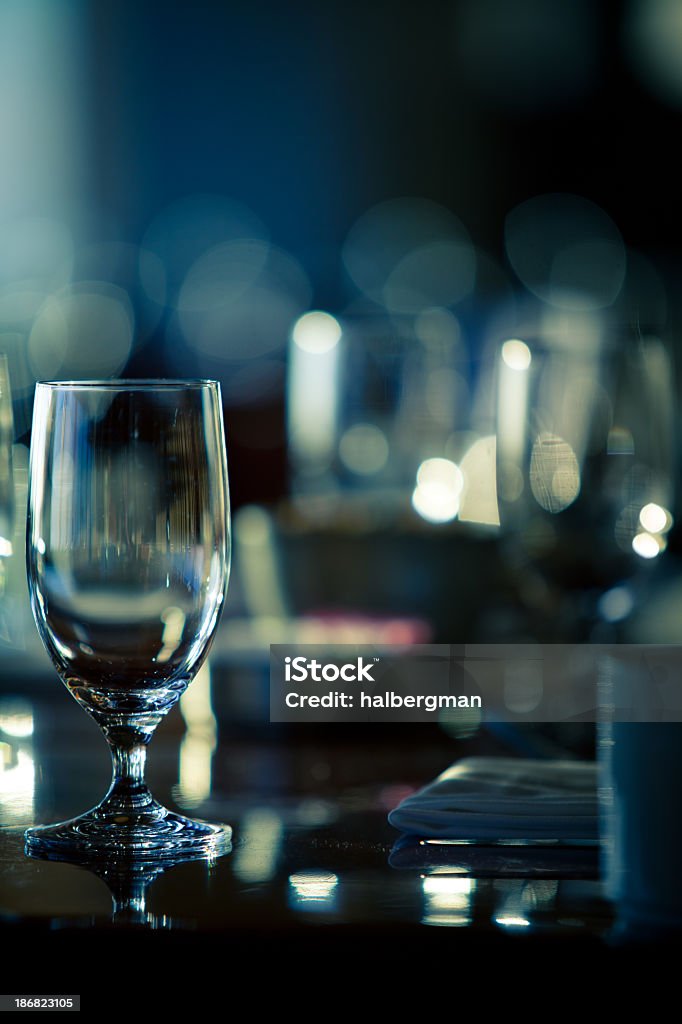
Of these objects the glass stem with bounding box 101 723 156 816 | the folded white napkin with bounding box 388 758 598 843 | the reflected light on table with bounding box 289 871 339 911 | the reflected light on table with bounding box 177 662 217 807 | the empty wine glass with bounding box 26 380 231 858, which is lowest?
the reflected light on table with bounding box 177 662 217 807

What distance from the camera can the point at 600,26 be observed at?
5434 millimetres

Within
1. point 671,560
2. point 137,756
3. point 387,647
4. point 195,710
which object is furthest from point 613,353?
point 671,560

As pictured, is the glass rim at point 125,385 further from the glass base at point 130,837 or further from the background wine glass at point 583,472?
the background wine glass at point 583,472

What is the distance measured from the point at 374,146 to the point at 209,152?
639mm

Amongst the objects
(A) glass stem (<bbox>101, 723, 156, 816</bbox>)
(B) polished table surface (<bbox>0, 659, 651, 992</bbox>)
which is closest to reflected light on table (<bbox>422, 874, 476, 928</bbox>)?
(B) polished table surface (<bbox>0, 659, 651, 992</bbox>)

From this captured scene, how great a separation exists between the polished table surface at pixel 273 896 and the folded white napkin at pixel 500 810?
2 cm

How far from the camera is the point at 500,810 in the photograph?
0.50 m

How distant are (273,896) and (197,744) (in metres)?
0.30

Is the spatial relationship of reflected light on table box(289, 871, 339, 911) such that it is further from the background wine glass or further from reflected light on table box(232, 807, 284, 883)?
the background wine glass

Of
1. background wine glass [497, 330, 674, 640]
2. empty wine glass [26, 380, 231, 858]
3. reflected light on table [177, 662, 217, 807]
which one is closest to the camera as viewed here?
empty wine glass [26, 380, 231, 858]

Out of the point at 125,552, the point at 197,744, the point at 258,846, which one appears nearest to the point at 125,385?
the point at 125,552

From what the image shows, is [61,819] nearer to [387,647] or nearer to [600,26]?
[387,647]

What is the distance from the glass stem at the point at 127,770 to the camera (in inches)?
19.7

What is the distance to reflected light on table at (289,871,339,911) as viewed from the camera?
409mm
